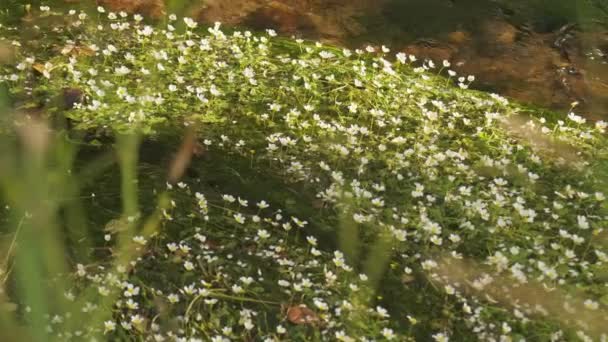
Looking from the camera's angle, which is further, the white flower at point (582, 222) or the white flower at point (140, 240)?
the white flower at point (582, 222)

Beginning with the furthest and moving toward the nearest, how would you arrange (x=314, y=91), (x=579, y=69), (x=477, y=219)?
1. (x=579, y=69)
2. (x=314, y=91)
3. (x=477, y=219)

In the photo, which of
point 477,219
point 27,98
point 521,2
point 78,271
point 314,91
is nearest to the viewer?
point 78,271

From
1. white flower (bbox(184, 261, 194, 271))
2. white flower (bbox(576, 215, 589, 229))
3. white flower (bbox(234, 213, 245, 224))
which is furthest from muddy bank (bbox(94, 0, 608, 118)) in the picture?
white flower (bbox(184, 261, 194, 271))

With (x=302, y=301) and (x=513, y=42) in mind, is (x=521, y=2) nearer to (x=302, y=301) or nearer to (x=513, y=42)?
(x=513, y=42)

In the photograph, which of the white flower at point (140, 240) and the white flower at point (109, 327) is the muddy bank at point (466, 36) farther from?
the white flower at point (109, 327)

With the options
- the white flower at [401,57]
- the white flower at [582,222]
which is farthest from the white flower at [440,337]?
the white flower at [401,57]

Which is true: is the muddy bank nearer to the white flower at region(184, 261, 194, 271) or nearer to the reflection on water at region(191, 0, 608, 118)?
the reflection on water at region(191, 0, 608, 118)

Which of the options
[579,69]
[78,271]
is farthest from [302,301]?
[579,69]

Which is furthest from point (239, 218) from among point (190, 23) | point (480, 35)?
point (480, 35)

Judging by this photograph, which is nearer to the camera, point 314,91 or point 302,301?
point 302,301
